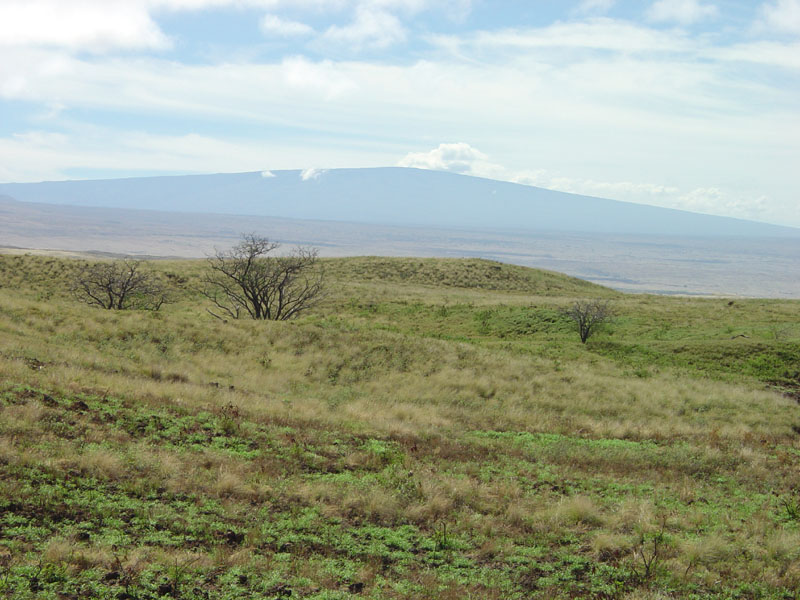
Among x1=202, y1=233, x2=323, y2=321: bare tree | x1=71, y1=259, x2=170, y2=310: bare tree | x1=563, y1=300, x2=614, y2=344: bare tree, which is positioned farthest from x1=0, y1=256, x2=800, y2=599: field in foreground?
x1=71, y1=259, x2=170, y2=310: bare tree

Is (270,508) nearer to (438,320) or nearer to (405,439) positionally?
(405,439)

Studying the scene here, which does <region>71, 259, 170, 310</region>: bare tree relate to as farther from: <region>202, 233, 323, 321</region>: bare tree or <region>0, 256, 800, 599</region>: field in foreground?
<region>0, 256, 800, 599</region>: field in foreground

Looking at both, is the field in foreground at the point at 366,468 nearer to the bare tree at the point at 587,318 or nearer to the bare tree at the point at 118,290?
the bare tree at the point at 587,318

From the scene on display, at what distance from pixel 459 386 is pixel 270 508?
1232 centimetres

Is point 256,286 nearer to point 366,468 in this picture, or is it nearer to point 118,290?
point 118,290

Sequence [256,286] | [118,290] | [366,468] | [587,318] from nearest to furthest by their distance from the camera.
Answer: [366,468] → [587,318] → [256,286] → [118,290]

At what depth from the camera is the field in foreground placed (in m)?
6.58

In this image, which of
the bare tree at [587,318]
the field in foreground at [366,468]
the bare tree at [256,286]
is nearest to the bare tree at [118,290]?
the bare tree at [256,286]

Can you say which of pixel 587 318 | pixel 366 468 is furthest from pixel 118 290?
pixel 366 468

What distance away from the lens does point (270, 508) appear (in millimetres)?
8078

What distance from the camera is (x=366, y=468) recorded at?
405 inches

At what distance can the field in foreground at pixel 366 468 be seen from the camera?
21.6 ft

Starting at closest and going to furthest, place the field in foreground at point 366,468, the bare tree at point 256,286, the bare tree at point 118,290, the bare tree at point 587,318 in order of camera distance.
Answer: the field in foreground at point 366,468 < the bare tree at point 587,318 < the bare tree at point 256,286 < the bare tree at point 118,290

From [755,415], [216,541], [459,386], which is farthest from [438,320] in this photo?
[216,541]
